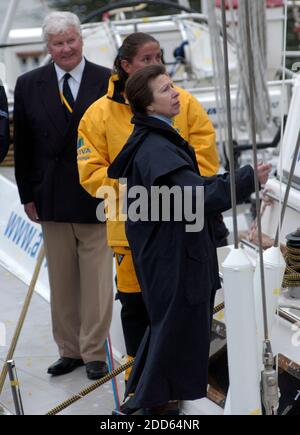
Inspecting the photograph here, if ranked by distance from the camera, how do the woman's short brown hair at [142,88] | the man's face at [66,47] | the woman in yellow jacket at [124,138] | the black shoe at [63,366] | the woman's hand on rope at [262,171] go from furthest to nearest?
the black shoe at [63,366] → the man's face at [66,47] → the woman in yellow jacket at [124,138] → the woman's short brown hair at [142,88] → the woman's hand on rope at [262,171]

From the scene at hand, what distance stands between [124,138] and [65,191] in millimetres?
692

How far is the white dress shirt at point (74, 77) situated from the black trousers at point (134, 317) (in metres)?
1.17

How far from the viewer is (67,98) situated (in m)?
→ 5.07

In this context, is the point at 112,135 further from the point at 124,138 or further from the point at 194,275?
the point at 194,275

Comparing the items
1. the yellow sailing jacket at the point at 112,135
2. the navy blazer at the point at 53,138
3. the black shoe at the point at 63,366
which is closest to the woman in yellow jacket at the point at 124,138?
the yellow sailing jacket at the point at 112,135

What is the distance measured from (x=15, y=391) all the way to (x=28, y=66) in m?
7.94

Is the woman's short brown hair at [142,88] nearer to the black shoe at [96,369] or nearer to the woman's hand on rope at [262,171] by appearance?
the woman's hand on rope at [262,171]

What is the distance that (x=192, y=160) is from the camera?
395cm

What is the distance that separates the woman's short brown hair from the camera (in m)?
3.94

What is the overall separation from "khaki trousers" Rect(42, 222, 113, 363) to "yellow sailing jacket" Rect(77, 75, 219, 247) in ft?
2.05

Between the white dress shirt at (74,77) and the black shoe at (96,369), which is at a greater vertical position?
the white dress shirt at (74,77)

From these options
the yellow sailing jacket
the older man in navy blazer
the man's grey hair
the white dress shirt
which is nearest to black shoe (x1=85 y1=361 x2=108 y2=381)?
the older man in navy blazer

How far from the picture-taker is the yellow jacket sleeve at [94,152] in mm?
4496

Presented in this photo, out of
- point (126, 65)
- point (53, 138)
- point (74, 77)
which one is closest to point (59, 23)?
point (74, 77)
